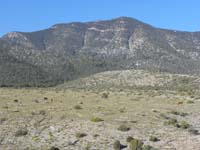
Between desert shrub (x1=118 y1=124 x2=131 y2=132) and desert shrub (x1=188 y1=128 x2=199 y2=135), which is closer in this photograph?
desert shrub (x1=118 y1=124 x2=131 y2=132)

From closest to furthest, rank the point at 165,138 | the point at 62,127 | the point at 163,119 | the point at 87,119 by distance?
the point at 165,138 < the point at 62,127 < the point at 87,119 < the point at 163,119

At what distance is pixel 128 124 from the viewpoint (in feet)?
155

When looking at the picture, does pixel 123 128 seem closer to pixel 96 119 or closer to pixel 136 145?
pixel 96 119

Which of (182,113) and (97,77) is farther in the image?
(97,77)

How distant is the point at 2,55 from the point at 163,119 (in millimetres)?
139442

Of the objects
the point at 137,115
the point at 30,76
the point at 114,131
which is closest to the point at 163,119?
the point at 137,115

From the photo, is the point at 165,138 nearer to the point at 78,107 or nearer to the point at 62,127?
the point at 62,127

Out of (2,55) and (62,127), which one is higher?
(2,55)

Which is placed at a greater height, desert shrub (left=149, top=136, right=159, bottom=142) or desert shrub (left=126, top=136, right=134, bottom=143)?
desert shrub (left=126, top=136, right=134, bottom=143)

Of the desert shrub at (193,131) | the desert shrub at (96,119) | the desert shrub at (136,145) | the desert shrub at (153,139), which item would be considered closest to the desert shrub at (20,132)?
the desert shrub at (96,119)

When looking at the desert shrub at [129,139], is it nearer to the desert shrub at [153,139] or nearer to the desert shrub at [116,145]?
the desert shrub at [153,139]

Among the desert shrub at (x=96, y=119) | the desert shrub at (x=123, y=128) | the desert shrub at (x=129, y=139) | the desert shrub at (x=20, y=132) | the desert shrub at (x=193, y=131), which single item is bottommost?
the desert shrub at (x=193, y=131)

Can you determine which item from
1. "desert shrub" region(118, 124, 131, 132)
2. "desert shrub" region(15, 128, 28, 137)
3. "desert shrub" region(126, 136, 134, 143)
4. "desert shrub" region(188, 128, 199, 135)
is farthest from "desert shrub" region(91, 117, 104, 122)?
"desert shrub" region(188, 128, 199, 135)

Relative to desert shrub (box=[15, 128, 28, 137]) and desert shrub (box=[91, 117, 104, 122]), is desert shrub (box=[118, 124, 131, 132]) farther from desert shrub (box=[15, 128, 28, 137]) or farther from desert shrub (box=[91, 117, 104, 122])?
desert shrub (box=[15, 128, 28, 137])
